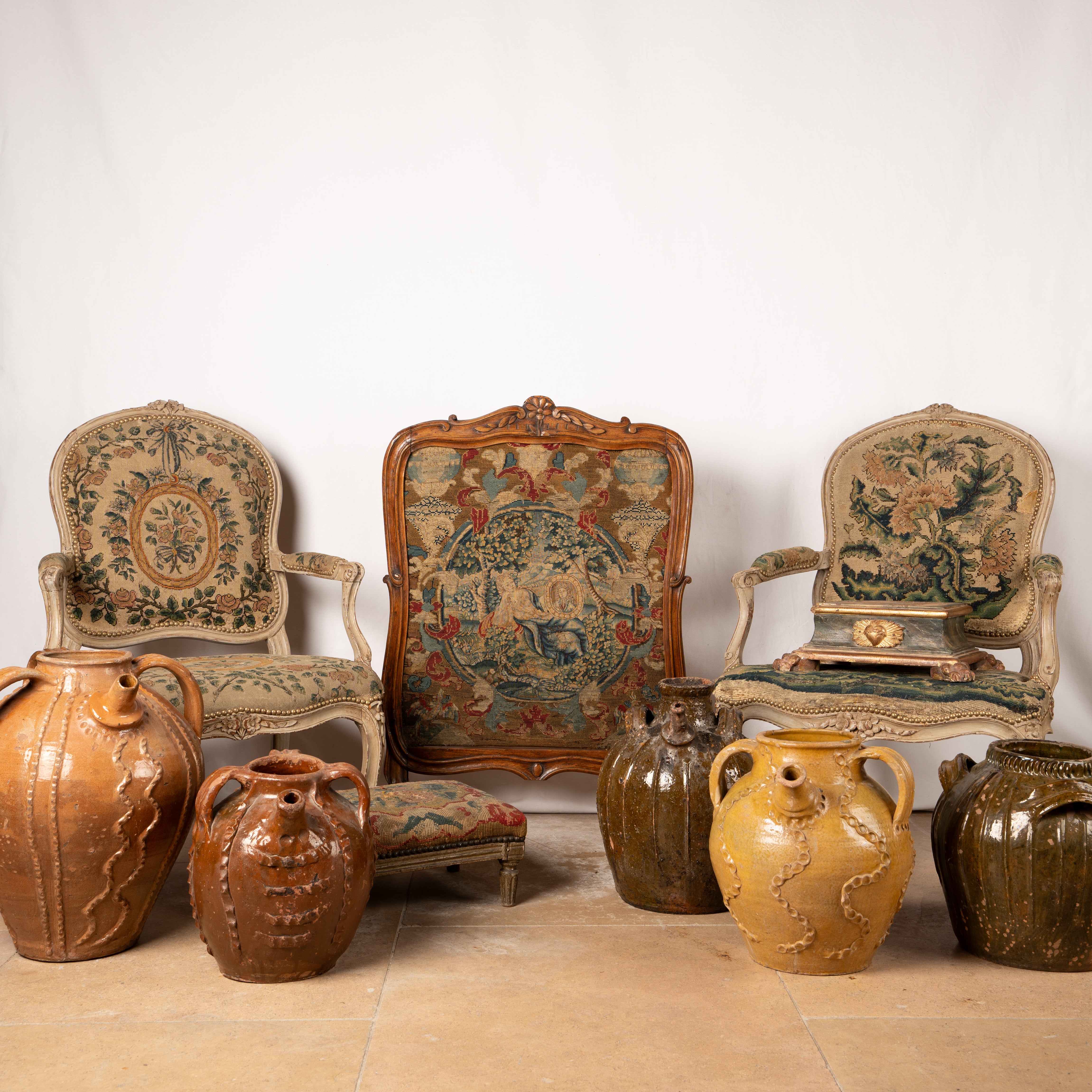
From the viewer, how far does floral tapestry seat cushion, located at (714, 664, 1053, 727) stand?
266 centimetres

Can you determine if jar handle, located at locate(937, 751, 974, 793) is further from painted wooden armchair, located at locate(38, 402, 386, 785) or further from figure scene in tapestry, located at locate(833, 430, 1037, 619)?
painted wooden armchair, located at locate(38, 402, 386, 785)

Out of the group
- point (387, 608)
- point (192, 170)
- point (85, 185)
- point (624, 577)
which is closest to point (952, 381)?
point (624, 577)

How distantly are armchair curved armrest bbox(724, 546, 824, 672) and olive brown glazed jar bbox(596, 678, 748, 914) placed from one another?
0.45 meters

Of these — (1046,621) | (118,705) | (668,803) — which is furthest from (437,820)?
(1046,621)

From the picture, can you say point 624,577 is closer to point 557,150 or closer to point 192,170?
point 557,150

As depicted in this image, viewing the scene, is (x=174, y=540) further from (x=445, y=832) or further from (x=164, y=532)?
(x=445, y=832)

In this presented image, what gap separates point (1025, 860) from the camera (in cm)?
215

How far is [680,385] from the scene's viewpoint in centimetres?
369

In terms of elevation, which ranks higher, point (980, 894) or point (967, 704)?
point (967, 704)

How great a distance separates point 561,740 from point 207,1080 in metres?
1.62

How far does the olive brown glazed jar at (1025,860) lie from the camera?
84.2 inches

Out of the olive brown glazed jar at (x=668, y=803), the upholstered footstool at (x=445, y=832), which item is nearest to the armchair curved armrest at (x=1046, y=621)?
the olive brown glazed jar at (x=668, y=803)

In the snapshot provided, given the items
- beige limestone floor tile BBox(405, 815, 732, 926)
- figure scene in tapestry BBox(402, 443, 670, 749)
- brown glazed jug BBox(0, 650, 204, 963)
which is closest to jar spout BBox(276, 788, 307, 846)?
brown glazed jug BBox(0, 650, 204, 963)

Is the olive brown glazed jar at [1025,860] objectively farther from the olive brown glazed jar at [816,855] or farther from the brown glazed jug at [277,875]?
the brown glazed jug at [277,875]
